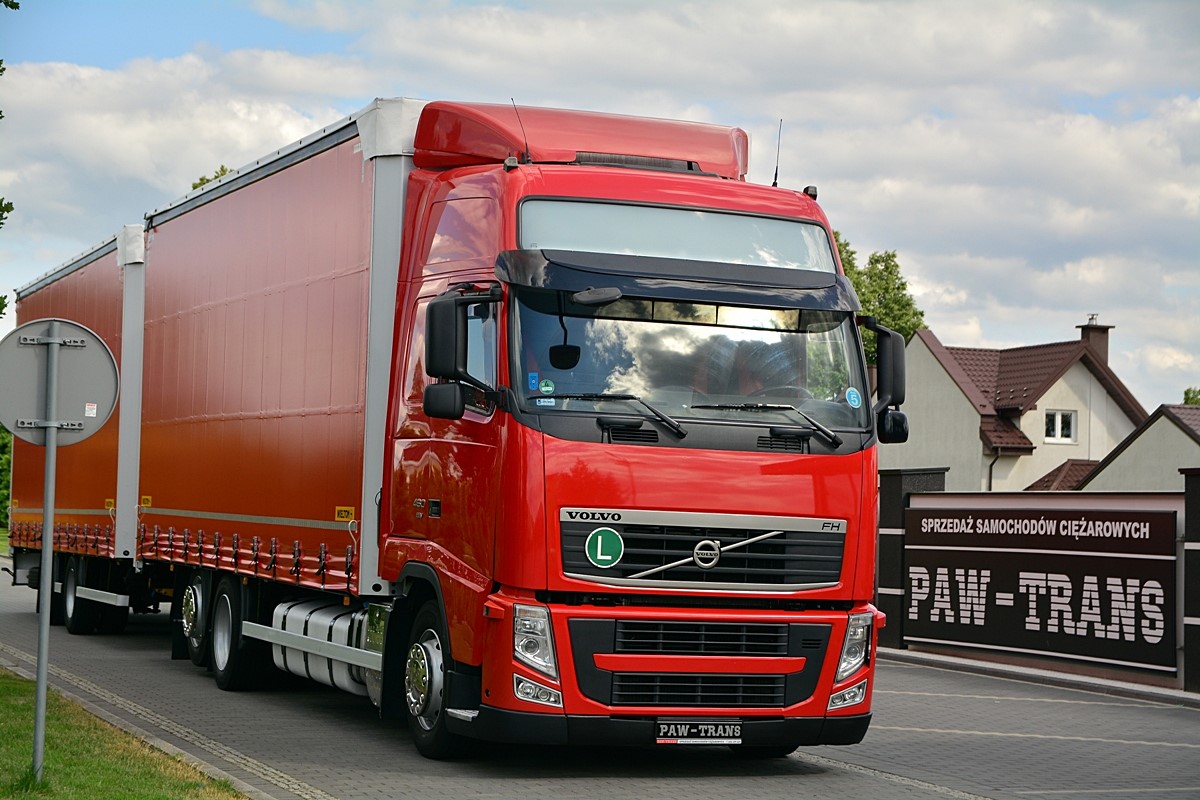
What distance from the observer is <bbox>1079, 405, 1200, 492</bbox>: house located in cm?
5119

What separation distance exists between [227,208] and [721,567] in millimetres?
7507

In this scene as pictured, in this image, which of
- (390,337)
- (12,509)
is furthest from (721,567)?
(12,509)

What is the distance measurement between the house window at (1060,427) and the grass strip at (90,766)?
179 ft

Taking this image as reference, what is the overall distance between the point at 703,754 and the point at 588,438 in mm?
2983

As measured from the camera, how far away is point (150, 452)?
18.0 metres

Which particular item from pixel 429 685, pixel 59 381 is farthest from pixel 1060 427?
pixel 59 381

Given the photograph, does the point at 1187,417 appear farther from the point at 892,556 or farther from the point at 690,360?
the point at 690,360

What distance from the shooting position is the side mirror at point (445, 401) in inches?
401

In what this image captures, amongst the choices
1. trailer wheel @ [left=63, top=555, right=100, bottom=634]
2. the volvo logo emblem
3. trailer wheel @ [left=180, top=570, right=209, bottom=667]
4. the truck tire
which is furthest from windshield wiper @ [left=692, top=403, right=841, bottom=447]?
trailer wheel @ [left=63, top=555, right=100, bottom=634]

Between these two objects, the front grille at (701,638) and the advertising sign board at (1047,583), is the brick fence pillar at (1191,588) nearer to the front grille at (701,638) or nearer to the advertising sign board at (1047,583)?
the advertising sign board at (1047,583)

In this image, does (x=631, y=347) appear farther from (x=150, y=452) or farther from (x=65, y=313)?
(x=65, y=313)

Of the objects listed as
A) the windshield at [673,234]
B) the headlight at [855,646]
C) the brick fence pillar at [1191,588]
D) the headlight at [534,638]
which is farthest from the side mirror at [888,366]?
the brick fence pillar at [1191,588]

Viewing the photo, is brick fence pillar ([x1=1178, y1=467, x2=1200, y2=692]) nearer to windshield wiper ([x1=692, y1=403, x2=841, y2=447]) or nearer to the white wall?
windshield wiper ([x1=692, y1=403, x2=841, y2=447])

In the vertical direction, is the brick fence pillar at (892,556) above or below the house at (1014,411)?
below
